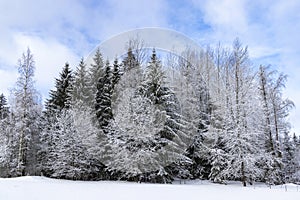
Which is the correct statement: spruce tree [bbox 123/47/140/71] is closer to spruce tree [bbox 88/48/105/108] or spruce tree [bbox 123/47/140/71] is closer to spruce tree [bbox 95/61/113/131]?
spruce tree [bbox 95/61/113/131]

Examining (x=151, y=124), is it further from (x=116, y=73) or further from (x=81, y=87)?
(x=81, y=87)

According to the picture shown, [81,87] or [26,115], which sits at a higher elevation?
[81,87]

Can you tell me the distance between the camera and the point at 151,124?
15383mm

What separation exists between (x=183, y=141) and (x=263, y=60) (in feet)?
28.3

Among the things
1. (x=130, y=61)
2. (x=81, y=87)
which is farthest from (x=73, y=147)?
(x=130, y=61)

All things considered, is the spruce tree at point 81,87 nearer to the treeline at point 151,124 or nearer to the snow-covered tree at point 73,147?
the treeline at point 151,124

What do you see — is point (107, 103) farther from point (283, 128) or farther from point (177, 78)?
point (283, 128)

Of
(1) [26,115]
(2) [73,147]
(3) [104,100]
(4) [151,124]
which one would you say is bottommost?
(2) [73,147]

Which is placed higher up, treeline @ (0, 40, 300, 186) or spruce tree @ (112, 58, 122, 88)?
spruce tree @ (112, 58, 122, 88)

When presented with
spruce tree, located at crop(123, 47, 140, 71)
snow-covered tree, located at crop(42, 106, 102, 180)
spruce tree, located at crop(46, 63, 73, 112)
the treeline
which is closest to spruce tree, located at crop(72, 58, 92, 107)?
the treeline

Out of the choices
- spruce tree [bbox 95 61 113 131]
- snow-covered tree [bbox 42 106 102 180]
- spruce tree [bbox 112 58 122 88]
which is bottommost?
snow-covered tree [bbox 42 106 102 180]

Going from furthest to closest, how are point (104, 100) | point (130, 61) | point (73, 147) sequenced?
point (130, 61) < point (104, 100) < point (73, 147)

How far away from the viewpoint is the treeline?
51.2ft

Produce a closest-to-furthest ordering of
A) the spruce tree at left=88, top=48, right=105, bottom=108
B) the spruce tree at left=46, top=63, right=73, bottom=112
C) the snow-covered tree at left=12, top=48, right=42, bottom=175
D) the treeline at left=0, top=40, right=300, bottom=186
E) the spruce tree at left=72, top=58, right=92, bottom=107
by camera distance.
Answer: the treeline at left=0, top=40, right=300, bottom=186 < the snow-covered tree at left=12, top=48, right=42, bottom=175 < the spruce tree at left=72, top=58, right=92, bottom=107 < the spruce tree at left=88, top=48, right=105, bottom=108 < the spruce tree at left=46, top=63, right=73, bottom=112
